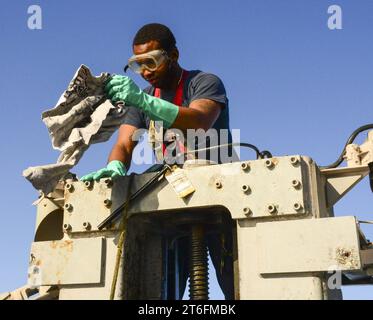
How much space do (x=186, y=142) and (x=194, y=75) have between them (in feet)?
2.33

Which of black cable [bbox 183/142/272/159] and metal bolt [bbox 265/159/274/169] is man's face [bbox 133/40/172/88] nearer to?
black cable [bbox 183/142/272/159]

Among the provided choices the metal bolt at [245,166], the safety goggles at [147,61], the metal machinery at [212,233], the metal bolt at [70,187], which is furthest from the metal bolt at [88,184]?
the safety goggles at [147,61]

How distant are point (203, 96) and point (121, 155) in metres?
0.77

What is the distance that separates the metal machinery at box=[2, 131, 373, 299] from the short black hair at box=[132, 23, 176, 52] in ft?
4.36

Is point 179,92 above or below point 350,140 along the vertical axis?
above

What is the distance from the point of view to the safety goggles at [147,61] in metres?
3.98

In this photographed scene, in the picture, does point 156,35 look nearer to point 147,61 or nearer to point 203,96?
point 147,61

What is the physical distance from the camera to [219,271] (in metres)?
3.77

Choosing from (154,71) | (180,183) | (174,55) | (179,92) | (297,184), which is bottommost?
(297,184)

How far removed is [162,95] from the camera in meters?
4.20

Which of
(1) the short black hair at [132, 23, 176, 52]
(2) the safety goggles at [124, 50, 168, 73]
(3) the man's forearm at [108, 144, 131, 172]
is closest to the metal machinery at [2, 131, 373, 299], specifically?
(3) the man's forearm at [108, 144, 131, 172]

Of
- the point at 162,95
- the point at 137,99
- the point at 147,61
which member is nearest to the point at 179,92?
the point at 162,95

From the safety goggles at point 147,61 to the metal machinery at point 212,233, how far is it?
1082mm
